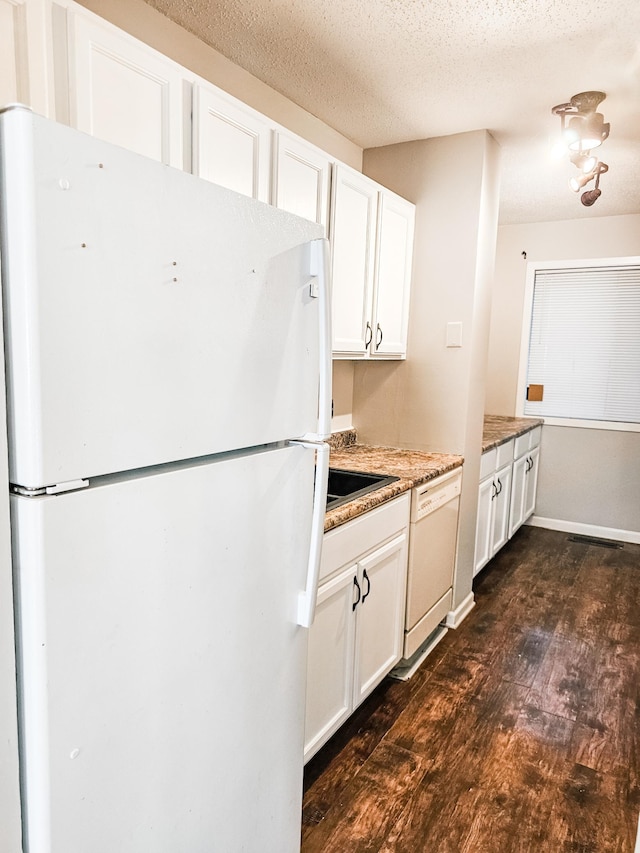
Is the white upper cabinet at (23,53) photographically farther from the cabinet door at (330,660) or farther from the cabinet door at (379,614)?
the cabinet door at (379,614)

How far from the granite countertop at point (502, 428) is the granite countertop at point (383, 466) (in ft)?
1.92

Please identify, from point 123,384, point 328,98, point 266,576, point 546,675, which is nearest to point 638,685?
point 546,675

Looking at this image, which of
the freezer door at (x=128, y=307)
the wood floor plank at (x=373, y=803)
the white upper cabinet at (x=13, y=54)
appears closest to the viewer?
the freezer door at (x=128, y=307)

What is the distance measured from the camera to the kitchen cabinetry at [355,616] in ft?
5.86

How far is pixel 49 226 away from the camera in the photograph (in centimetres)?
71

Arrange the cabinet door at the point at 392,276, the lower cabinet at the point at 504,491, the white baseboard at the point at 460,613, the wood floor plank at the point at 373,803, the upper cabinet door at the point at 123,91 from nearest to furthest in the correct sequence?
1. the upper cabinet door at the point at 123,91
2. the wood floor plank at the point at 373,803
3. the cabinet door at the point at 392,276
4. the white baseboard at the point at 460,613
5. the lower cabinet at the point at 504,491

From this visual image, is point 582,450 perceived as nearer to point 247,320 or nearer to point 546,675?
point 546,675

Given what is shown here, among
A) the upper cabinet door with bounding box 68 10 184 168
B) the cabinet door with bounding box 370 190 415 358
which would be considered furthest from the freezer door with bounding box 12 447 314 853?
the cabinet door with bounding box 370 190 415 358

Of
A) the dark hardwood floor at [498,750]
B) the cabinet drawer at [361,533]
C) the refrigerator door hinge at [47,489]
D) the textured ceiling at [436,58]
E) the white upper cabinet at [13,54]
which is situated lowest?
the dark hardwood floor at [498,750]

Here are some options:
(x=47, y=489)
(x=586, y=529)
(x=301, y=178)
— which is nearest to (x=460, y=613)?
(x=586, y=529)

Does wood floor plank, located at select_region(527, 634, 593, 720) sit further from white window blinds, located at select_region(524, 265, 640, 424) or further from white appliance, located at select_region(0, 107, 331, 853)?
white window blinds, located at select_region(524, 265, 640, 424)

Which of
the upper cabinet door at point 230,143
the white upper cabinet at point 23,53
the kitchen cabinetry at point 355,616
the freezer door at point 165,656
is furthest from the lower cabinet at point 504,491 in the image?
the white upper cabinet at point 23,53

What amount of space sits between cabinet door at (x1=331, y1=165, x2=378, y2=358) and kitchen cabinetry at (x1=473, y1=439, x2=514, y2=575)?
1229 mm

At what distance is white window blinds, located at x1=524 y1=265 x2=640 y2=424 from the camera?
434 cm
